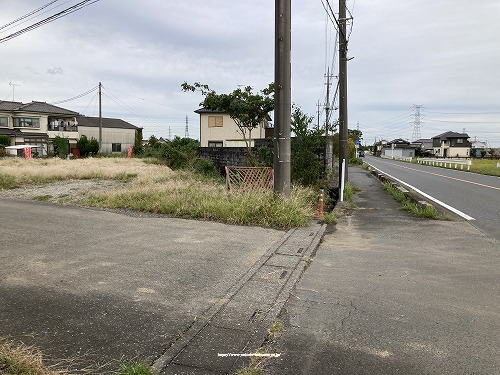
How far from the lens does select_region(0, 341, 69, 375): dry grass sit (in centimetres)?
240

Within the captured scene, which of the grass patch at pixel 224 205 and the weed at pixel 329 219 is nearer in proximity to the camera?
the grass patch at pixel 224 205

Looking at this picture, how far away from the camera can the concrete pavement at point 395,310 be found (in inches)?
110

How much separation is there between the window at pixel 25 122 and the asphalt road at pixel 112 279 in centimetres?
4491

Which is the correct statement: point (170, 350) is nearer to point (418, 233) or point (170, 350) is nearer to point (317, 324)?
point (317, 324)

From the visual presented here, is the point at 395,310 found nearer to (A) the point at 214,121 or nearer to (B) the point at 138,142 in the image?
(A) the point at 214,121

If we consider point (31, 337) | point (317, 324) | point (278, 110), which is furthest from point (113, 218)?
point (317, 324)

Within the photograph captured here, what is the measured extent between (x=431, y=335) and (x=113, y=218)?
6.61m

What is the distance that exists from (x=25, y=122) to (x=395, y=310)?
170 feet

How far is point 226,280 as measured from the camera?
4.45 meters

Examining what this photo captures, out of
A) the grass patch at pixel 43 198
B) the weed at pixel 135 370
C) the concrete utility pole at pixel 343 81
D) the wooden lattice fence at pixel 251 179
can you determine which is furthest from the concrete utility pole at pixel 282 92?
the grass patch at pixel 43 198

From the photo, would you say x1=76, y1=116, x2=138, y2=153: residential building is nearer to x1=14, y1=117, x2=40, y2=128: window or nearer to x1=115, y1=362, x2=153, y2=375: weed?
x1=14, y1=117, x2=40, y2=128: window

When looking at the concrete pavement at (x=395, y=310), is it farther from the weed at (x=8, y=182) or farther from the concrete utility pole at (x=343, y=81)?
the weed at (x=8, y=182)

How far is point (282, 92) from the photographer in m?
8.27

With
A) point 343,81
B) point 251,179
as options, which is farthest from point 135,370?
point 343,81
